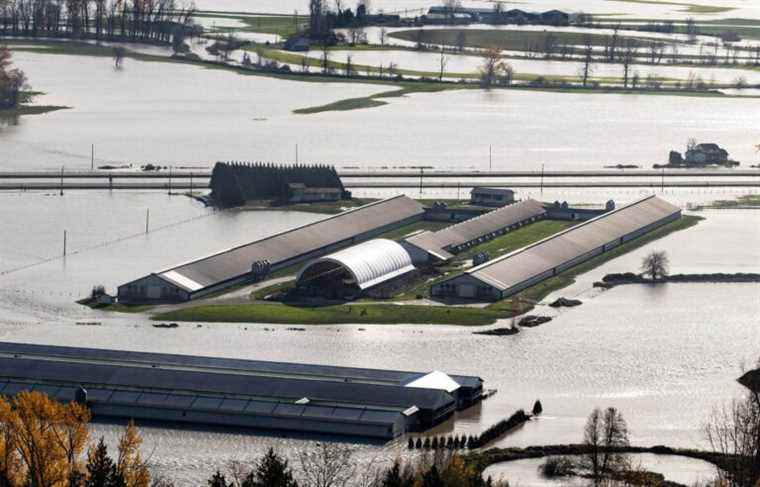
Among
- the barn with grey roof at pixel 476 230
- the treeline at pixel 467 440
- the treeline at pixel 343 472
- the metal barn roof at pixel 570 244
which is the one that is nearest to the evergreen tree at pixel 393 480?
the treeline at pixel 343 472

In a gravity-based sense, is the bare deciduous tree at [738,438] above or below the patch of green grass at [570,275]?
above

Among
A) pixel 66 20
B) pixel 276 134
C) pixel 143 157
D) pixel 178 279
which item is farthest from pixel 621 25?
pixel 178 279

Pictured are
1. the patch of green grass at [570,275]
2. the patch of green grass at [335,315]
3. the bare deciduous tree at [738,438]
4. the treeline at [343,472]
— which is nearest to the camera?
the treeline at [343,472]

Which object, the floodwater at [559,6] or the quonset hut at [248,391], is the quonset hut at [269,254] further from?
the floodwater at [559,6]

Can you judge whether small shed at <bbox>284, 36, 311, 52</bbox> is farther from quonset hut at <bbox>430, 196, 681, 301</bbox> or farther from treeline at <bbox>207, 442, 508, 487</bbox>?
treeline at <bbox>207, 442, 508, 487</bbox>

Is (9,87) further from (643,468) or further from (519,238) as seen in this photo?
(643,468)

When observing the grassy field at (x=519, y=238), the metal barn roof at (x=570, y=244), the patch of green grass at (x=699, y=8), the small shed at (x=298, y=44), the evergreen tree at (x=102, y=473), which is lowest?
the grassy field at (x=519, y=238)
